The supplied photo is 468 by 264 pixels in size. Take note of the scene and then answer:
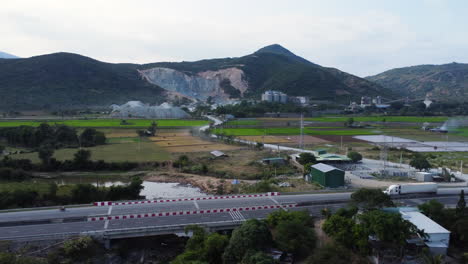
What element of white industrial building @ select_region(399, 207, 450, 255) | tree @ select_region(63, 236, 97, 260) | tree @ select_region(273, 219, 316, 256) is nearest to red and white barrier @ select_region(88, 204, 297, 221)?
tree @ select_region(63, 236, 97, 260)

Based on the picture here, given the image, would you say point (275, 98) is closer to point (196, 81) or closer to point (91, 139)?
point (196, 81)

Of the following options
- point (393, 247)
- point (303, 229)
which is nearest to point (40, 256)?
point (303, 229)

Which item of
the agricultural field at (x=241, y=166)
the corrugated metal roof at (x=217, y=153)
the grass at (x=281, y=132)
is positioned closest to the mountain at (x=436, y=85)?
the grass at (x=281, y=132)

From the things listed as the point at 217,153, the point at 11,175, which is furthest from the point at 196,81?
the point at 11,175

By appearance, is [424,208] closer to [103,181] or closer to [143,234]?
[143,234]

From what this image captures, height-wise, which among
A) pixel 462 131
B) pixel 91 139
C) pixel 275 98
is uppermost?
pixel 275 98

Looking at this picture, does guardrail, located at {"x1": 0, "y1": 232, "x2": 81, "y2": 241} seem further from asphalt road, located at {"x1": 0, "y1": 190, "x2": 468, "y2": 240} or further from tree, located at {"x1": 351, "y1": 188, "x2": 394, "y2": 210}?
tree, located at {"x1": 351, "y1": 188, "x2": 394, "y2": 210}
